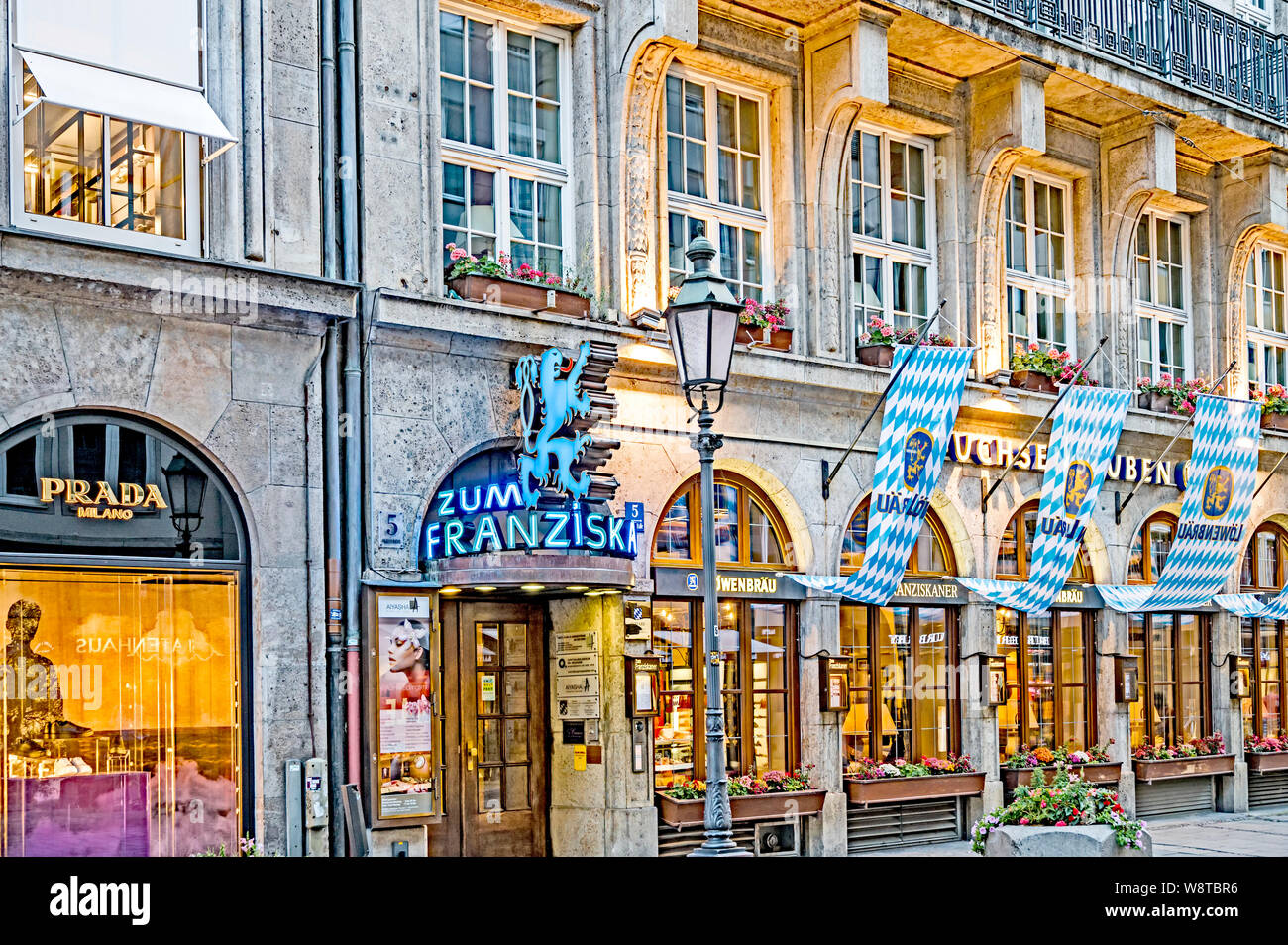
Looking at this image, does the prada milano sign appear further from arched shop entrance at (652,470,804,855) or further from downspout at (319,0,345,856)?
downspout at (319,0,345,856)

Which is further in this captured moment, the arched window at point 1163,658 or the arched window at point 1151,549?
the arched window at point 1151,549

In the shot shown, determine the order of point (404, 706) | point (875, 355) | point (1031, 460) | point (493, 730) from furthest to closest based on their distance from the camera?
1. point (1031, 460)
2. point (875, 355)
3. point (493, 730)
4. point (404, 706)

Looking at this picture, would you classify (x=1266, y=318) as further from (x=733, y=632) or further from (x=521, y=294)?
(x=521, y=294)

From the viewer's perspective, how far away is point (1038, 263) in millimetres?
19875

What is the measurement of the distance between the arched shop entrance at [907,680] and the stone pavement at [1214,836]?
0.32 metres

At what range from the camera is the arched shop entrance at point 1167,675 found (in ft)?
66.7

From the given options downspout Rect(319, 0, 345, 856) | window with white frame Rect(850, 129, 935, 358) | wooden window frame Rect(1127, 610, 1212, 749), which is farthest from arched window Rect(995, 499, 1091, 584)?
downspout Rect(319, 0, 345, 856)

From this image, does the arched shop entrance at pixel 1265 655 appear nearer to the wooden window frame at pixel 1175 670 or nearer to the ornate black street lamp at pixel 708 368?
the wooden window frame at pixel 1175 670

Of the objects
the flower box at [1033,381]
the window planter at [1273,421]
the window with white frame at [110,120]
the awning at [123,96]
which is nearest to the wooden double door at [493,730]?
the window with white frame at [110,120]

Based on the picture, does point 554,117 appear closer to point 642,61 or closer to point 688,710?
point 642,61

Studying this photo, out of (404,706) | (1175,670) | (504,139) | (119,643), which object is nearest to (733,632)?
(404,706)

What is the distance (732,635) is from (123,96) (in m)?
7.91

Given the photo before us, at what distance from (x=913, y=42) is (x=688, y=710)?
8009 mm
